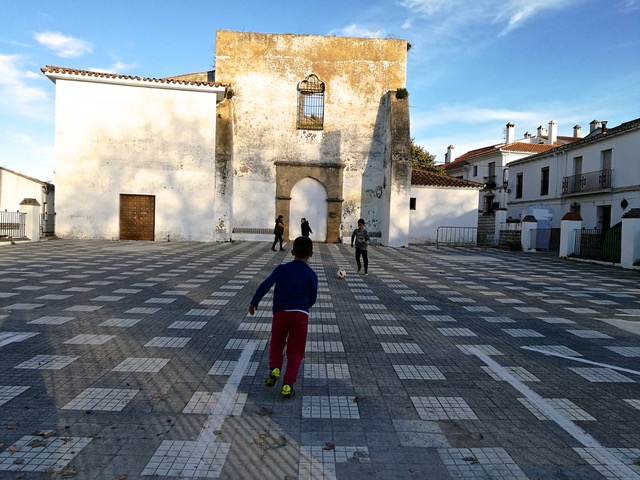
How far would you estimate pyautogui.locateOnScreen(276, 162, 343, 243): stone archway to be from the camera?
84.4 ft

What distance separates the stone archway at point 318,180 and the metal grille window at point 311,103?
90.4 inches

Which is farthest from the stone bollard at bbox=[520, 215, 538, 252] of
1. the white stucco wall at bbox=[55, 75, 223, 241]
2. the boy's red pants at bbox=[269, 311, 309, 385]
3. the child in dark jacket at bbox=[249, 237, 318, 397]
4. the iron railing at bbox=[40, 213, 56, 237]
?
the iron railing at bbox=[40, 213, 56, 237]

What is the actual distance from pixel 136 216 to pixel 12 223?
514 cm

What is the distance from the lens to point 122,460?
122 inches

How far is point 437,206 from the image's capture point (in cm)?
2812

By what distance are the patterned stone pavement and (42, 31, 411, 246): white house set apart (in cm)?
1438

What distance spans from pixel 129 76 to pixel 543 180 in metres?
28.1

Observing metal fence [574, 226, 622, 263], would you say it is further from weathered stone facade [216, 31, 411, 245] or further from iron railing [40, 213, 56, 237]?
iron railing [40, 213, 56, 237]

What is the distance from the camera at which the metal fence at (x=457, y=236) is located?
2811 cm

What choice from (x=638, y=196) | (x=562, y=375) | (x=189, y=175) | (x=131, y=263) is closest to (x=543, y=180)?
(x=638, y=196)

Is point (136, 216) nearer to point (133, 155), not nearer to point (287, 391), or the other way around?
point (133, 155)

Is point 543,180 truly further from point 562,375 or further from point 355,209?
point 562,375

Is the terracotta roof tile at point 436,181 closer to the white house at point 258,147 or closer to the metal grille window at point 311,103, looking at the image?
the white house at point 258,147

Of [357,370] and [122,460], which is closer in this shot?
[122,460]
